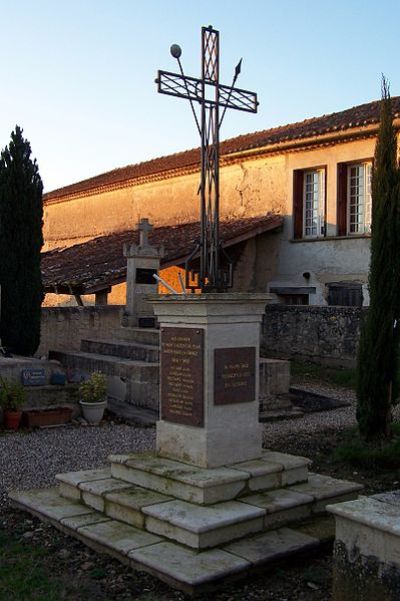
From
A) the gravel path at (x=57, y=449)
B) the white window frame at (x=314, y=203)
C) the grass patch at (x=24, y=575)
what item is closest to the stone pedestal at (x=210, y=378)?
the grass patch at (x=24, y=575)

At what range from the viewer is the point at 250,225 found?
1786 centimetres

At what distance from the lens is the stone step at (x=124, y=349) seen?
1173cm

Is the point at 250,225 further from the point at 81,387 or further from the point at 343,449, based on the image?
the point at 343,449

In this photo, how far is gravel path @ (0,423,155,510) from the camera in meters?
7.08

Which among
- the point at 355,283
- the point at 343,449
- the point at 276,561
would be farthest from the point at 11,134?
the point at 276,561

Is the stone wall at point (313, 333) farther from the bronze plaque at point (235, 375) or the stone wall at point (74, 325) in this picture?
the bronze plaque at point (235, 375)

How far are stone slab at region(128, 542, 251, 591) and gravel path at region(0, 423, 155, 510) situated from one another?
2.13 m

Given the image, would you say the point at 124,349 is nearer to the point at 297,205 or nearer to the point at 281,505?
the point at 281,505

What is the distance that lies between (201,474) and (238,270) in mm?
13425

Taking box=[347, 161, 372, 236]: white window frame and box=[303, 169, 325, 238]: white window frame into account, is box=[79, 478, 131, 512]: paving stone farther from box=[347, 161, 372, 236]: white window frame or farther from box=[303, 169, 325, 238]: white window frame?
box=[303, 169, 325, 238]: white window frame

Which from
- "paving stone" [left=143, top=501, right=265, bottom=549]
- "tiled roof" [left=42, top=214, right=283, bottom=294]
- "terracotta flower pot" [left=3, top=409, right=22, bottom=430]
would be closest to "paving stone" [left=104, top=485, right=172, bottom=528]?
"paving stone" [left=143, top=501, right=265, bottom=549]

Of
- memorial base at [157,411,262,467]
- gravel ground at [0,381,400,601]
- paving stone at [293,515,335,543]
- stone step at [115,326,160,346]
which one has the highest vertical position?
stone step at [115,326,160,346]

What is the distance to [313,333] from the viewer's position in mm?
15086

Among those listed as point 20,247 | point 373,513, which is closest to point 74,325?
point 20,247
